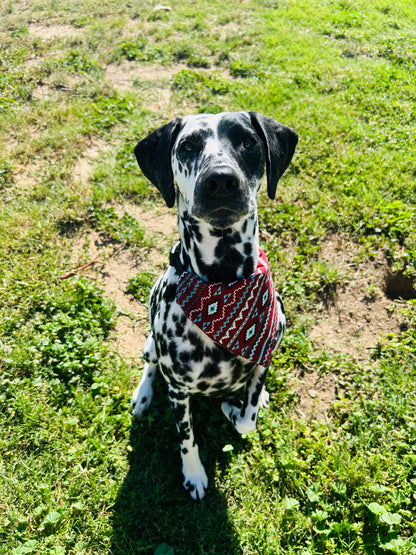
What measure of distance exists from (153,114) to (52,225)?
314cm

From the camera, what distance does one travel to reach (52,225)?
17.9 ft

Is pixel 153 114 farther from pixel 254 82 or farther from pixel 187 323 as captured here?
pixel 187 323

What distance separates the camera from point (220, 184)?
2438 mm

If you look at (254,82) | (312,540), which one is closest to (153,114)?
(254,82)

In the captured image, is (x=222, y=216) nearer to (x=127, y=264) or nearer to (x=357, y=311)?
(x=357, y=311)

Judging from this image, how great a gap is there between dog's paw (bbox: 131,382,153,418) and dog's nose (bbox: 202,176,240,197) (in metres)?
2.03

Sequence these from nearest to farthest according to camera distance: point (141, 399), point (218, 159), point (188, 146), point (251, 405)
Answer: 1. point (218, 159)
2. point (188, 146)
3. point (251, 405)
4. point (141, 399)

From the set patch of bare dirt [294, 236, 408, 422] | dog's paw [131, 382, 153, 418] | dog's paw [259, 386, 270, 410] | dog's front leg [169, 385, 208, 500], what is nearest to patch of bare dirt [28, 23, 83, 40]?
patch of bare dirt [294, 236, 408, 422]

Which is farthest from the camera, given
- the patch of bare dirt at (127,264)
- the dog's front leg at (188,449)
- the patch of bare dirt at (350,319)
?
the patch of bare dirt at (127,264)

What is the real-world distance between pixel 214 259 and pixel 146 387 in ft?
5.17

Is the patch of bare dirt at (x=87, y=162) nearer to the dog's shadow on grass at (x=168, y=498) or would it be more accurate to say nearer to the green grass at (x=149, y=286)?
the green grass at (x=149, y=286)

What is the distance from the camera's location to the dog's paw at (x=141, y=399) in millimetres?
3686

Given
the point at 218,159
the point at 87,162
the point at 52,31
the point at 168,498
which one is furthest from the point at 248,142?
the point at 52,31

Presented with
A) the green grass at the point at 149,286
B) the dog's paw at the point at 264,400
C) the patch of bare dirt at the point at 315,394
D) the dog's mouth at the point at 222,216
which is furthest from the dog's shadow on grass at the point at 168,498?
the dog's mouth at the point at 222,216
